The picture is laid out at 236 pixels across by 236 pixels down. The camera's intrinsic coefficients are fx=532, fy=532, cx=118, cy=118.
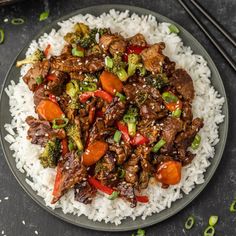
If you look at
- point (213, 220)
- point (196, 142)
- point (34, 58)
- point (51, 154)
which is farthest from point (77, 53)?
point (213, 220)

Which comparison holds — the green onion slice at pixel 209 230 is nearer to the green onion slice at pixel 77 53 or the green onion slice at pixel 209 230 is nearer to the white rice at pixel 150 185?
the white rice at pixel 150 185

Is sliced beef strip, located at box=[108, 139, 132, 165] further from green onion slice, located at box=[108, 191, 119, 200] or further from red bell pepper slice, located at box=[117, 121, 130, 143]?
green onion slice, located at box=[108, 191, 119, 200]

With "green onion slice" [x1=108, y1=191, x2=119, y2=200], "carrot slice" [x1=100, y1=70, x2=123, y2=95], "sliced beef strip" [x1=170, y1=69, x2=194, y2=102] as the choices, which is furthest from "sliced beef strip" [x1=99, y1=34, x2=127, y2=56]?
"green onion slice" [x1=108, y1=191, x2=119, y2=200]

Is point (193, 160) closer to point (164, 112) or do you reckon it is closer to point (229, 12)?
point (164, 112)

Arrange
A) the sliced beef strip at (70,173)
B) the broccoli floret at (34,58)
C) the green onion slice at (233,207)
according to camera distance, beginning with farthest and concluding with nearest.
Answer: the green onion slice at (233,207)
the broccoli floret at (34,58)
the sliced beef strip at (70,173)

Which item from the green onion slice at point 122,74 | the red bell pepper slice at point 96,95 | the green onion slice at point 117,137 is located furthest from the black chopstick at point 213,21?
the green onion slice at point 117,137

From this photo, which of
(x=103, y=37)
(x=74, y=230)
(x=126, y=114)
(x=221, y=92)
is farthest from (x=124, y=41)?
(x=74, y=230)
